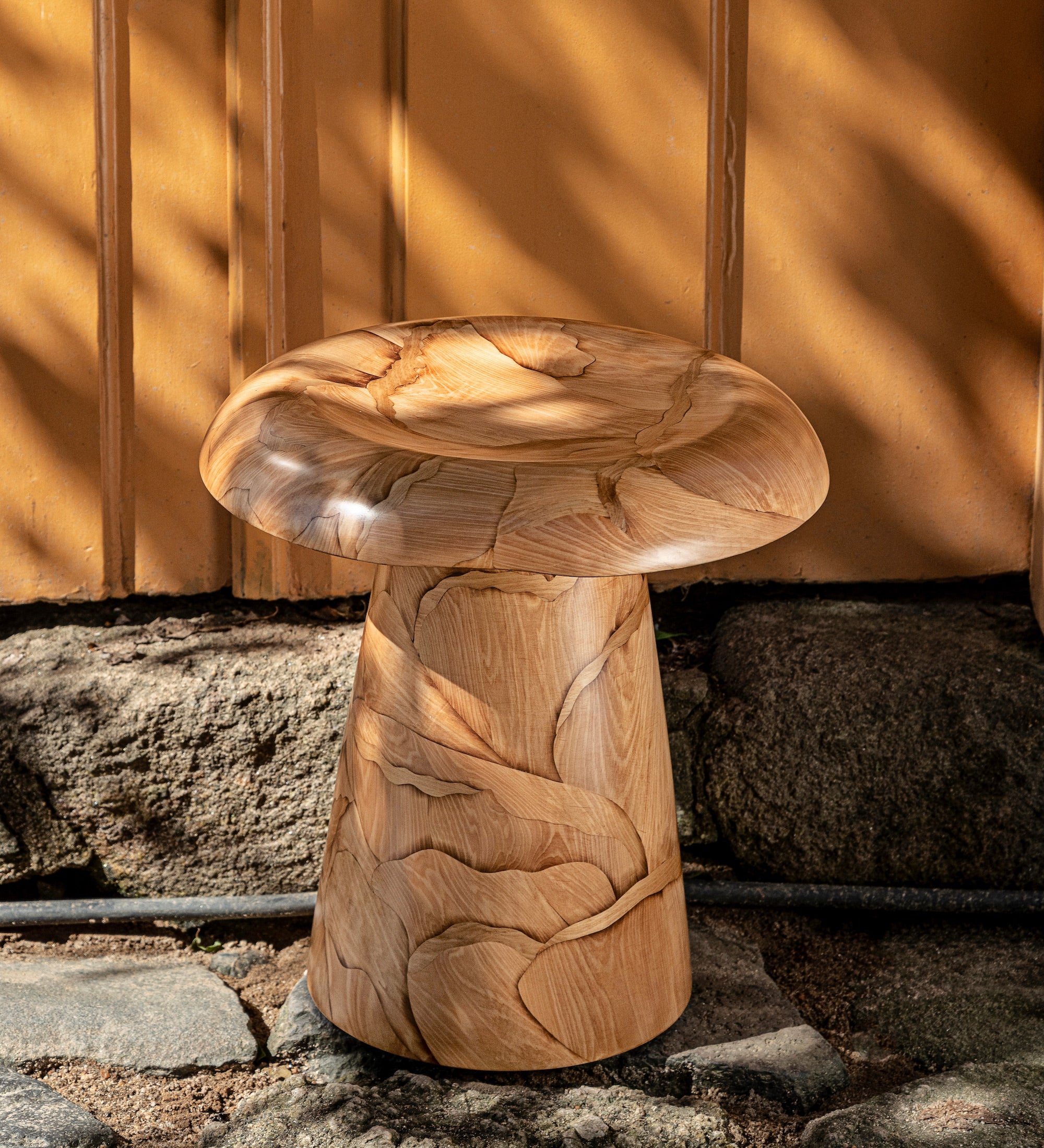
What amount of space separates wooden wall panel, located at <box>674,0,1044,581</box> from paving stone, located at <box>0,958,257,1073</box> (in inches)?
39.3

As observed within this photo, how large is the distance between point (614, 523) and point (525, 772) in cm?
33

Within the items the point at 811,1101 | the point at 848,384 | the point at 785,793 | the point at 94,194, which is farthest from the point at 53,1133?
the point at 848,384

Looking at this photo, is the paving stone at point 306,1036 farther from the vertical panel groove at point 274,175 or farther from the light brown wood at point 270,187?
the vertical panel groove at point 274,175

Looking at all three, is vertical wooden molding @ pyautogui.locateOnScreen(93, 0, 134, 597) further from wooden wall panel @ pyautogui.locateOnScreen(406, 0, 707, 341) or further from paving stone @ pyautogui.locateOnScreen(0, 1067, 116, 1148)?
paving stone @ pyautogui.locateOnScreen(0, 1067, 116, 1148)

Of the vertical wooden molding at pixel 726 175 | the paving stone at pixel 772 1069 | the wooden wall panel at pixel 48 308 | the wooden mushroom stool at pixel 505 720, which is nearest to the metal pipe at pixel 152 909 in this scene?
the wooden mushroom stool at pixel 505 720

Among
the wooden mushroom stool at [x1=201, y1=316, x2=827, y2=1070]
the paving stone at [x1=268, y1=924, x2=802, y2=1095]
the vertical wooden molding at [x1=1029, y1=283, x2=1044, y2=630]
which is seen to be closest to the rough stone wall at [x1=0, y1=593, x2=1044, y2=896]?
the vertical wooden molding at [x1=1029, y1=283, x2=1044, y2=630]

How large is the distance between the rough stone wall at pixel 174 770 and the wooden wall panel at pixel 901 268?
0.73m

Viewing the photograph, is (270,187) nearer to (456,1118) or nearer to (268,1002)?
(268,1002)

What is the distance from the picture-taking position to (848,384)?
181 cm

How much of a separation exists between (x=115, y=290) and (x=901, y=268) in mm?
1206

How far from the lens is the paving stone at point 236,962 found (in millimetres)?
1539

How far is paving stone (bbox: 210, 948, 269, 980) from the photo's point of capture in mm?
1539

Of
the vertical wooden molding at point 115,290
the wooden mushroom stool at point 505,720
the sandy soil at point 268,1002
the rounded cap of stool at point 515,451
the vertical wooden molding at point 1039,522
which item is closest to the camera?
the rounded cap of stool at point 515,451

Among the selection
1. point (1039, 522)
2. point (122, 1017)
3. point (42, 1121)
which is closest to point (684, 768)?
point (1039, 522)
